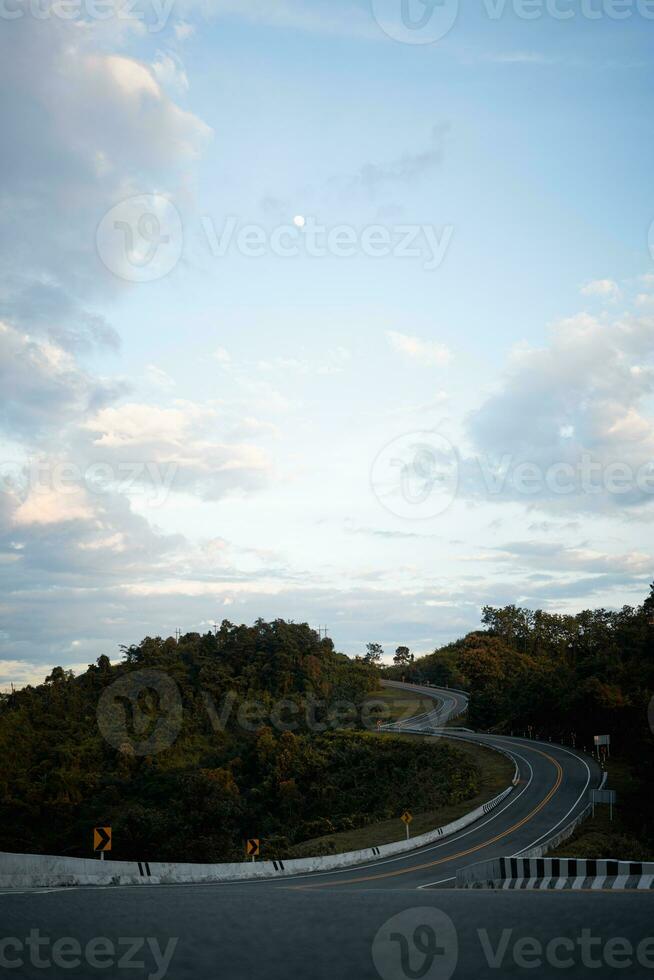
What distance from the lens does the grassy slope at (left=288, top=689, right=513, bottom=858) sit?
4725 centimetres

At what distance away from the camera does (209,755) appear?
85125 millimetres

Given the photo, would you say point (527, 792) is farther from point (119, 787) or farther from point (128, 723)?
point (128, 723)

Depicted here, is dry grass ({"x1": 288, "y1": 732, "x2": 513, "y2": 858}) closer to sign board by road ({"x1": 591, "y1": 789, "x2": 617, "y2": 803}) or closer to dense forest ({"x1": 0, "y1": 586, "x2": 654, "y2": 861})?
dense forest ({"x1": 0, "y1": 586, "x2": 654, "y2": 861})

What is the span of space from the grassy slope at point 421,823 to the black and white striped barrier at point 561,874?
31193mm

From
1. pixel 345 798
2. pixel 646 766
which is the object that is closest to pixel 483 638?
pixel 345 798

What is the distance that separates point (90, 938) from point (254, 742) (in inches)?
3269

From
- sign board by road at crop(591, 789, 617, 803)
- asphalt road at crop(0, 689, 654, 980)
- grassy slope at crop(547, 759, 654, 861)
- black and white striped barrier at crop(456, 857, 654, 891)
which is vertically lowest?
grassy slope at crop(547, 759, 654, 861)

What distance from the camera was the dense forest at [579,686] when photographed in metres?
49.1

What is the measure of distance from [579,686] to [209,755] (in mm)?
38413

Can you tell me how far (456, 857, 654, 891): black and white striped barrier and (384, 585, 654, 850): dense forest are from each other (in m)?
25.4

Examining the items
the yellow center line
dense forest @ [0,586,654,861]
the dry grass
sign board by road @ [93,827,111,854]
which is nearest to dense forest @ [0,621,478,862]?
dense forest @ [0,586,654,861]

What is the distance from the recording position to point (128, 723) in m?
95.2

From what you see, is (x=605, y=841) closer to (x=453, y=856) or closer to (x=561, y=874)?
(x=453, y=856)

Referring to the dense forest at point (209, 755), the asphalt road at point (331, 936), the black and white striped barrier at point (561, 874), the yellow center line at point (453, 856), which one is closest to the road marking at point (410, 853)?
the yellow center line at point (453, 856)
